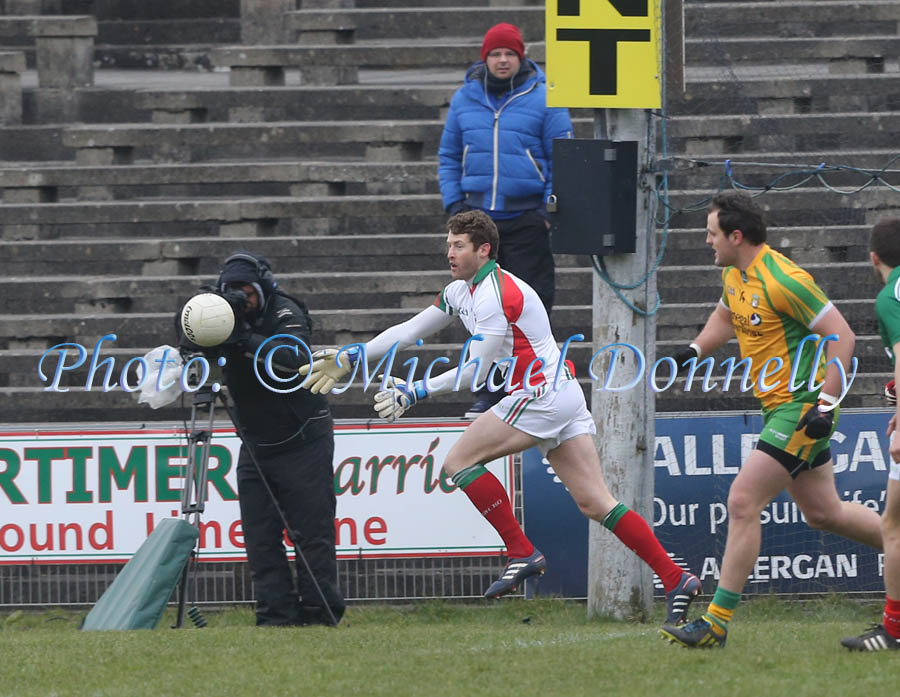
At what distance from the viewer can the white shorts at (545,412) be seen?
27.2 ft

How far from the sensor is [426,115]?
15.4m

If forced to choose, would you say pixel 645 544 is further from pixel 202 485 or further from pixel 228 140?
pixel 228 140

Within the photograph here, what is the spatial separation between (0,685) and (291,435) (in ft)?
8.22

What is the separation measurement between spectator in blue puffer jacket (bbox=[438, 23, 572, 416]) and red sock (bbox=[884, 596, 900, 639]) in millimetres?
4268

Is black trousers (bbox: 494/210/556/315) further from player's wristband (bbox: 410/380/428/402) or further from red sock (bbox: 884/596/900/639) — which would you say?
red sock (bbox: 884/596/900/639)

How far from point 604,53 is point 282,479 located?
3009mm

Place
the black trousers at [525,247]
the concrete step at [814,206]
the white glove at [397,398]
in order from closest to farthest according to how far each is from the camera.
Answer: the white glove at [397,398] < the black trousers at [525,247] < the concrete step at [814,206]

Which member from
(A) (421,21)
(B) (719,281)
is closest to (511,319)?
(B) (719,281)

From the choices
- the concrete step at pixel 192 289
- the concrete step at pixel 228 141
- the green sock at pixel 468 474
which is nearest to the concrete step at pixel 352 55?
the concrete step at pixel 228 141

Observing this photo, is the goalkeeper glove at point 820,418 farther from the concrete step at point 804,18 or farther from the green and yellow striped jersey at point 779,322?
the concrete step at point 804,18

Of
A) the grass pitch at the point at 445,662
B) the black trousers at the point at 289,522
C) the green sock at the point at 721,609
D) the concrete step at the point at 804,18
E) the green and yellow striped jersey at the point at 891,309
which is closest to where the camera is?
the grass pitch at the point at 445,662

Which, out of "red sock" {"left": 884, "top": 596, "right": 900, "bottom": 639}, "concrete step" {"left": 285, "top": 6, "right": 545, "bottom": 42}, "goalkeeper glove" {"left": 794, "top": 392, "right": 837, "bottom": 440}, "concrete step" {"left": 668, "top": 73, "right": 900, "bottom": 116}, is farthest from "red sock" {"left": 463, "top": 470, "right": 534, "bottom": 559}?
"concrete step" {"left": 285, "top": 6, "right": 545, "bottom": 42}

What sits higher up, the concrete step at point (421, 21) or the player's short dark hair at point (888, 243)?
the concrete step at point (421, 21)

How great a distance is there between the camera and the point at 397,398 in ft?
27.1
